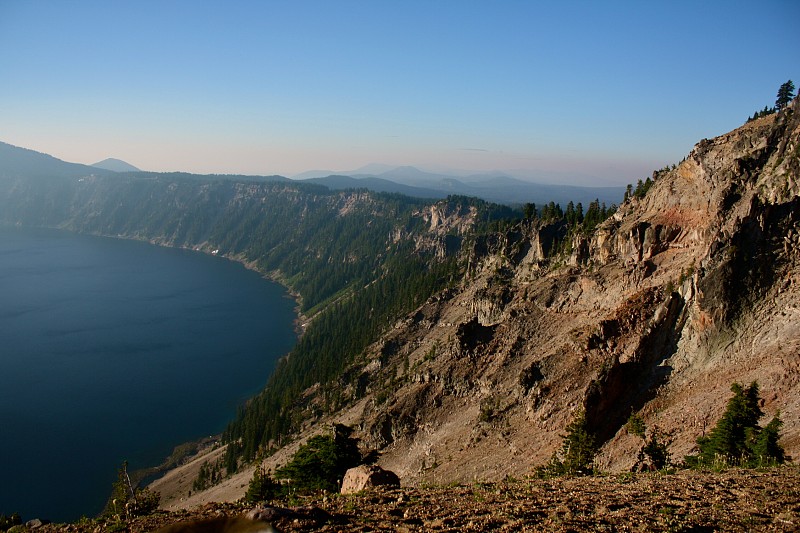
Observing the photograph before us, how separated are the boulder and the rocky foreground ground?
12.8ft

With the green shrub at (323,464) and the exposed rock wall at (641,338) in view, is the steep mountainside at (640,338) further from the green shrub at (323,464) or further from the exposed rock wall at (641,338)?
the green shrub at (323,464)

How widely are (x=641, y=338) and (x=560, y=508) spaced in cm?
3643

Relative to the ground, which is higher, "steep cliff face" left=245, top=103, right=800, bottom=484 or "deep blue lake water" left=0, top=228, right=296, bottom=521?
"steep cliff face" left=245, top=103, right=800, bottom=484

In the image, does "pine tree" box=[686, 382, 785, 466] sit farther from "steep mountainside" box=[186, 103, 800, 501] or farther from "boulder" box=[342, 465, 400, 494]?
"boulder" box=[342, 465, 400, 494]

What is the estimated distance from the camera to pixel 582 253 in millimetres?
73062

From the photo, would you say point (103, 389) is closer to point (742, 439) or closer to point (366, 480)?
point (366, 480)

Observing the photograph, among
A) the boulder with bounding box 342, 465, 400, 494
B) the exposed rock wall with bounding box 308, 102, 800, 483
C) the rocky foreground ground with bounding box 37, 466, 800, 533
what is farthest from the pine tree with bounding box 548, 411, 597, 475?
the boulder with bounding box 342, 465, 400, 494

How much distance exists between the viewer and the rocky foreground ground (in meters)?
18.5

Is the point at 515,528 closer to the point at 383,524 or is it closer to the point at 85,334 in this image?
the point at 383,524

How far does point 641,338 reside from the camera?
2021 inches

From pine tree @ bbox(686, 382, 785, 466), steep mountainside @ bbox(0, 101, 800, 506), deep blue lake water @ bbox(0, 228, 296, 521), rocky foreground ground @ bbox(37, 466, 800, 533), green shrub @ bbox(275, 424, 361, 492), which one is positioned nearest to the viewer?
rocky foreground ground @ bbox(37, 466, 800, 533)

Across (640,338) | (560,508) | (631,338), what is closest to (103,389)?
(631,338)

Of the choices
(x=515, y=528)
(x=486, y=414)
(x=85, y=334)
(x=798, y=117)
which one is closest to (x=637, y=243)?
(x=798, y=117)

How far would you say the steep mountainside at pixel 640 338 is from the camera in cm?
4381
